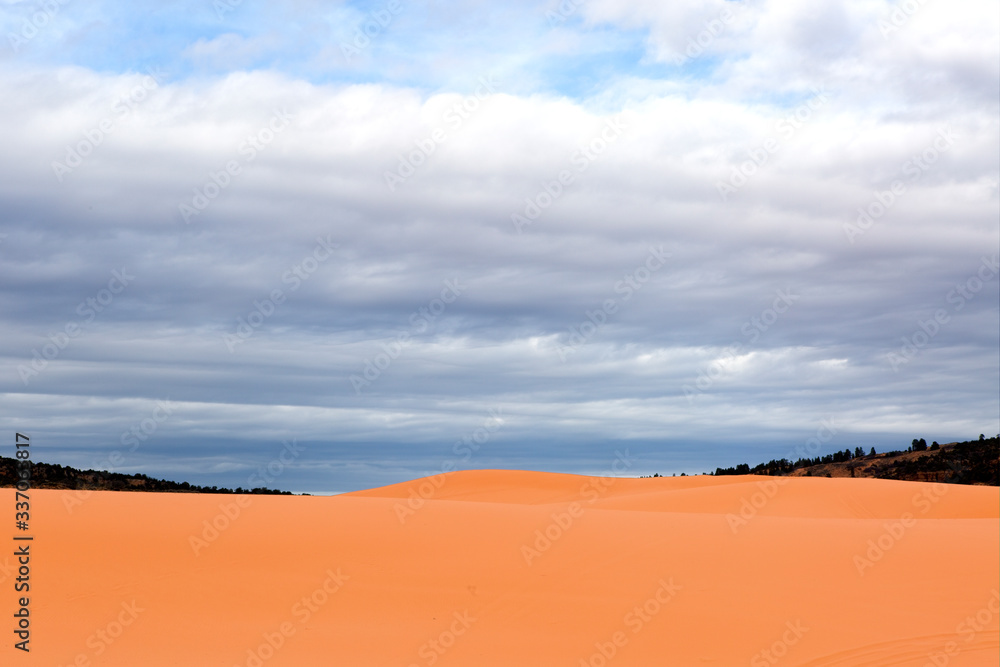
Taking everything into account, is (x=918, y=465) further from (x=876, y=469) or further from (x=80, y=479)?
(x=80, y=479)

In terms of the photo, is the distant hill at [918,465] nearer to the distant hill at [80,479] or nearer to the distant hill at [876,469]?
the distant hill at [876,469]

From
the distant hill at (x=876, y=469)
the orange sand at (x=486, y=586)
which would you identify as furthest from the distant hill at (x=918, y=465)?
the orange sand at (x=486, y=586)

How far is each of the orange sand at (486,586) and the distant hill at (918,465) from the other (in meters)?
16.7

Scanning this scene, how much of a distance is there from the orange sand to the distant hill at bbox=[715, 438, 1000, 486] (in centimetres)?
1669

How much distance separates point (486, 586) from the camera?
1055 cm

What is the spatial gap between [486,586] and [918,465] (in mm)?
25898

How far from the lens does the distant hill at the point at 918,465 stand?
94.7 ft

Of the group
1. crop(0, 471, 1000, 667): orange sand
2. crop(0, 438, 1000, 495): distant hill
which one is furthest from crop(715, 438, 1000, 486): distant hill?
crop(0, 471, 1000, 667): orange sand

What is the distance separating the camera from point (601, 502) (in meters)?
19.4

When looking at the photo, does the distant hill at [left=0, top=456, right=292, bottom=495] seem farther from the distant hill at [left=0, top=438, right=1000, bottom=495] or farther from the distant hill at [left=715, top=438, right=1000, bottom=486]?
the distant hill at [left=715, top=438, right=1000, bottom=486]

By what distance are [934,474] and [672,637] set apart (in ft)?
81.5

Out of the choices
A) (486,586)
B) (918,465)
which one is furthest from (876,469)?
(486,586)

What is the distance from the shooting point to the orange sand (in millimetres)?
8820

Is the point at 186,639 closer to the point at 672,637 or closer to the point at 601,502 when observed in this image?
the point at 672,637
